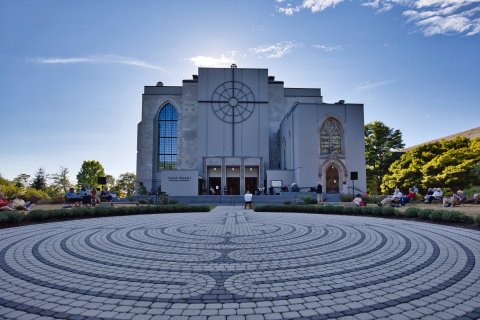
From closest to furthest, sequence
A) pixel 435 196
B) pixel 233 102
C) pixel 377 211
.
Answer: pixel 377 211, pixel 435 196, pixel 233 102

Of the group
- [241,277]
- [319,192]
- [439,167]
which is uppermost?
[439,167]

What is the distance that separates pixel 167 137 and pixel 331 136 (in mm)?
26419

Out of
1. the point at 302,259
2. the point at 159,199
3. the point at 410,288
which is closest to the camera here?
the point at 410,288

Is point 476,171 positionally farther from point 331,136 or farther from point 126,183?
point 126,183

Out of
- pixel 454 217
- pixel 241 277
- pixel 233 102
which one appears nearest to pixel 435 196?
pixel 454 217

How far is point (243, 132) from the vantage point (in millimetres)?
45312

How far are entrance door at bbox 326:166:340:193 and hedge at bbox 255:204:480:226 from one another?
19042mm

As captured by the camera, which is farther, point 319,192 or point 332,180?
point 332,180

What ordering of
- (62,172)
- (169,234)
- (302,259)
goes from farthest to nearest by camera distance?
(62,172) → (169,234) → (302,259)

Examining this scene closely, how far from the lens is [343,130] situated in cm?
3672

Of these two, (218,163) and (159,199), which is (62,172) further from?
(159,199)

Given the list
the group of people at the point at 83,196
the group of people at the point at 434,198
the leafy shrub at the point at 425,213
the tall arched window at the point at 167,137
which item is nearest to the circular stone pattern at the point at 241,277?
the leafy shrub at the point at 425,213

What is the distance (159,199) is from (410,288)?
80.7 ft

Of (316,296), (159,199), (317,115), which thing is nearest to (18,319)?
(316,296)
